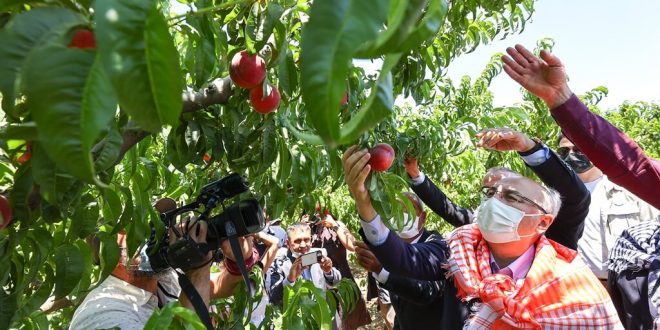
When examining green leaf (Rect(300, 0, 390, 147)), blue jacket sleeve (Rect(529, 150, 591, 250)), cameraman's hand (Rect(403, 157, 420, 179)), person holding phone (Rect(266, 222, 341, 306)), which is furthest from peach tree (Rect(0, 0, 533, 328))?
person holding phone (Rect(266, 222, 341, 306))

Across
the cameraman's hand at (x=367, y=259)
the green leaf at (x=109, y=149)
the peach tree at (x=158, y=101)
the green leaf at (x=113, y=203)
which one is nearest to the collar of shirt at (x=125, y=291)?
the peach tree at (x=158, y=101)

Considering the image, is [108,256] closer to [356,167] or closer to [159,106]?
[356,167]

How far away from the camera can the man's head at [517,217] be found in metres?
2.09

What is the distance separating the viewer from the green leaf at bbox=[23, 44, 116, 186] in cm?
43

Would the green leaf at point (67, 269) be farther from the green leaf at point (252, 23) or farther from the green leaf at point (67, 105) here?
the green leaf at point (67, 105)

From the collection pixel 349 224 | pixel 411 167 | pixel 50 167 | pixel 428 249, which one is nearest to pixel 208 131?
pixel 50 167

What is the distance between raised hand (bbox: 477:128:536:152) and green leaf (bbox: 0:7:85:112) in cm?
200

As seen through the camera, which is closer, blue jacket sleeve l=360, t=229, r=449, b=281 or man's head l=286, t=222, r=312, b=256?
blue jacket sleeve l=360, t=229, r=449, b=281

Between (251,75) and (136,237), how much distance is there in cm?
49

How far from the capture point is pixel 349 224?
7.21 m

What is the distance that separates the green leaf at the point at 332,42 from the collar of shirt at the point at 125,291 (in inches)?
66.3

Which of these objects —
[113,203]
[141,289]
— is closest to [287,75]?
[113,203]

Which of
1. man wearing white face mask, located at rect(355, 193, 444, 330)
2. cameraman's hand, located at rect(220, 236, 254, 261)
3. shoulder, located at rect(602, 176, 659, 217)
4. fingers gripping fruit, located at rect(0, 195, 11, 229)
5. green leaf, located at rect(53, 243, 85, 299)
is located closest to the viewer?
fingers gripping fruit, located at rect(0, 195, 11, 229)

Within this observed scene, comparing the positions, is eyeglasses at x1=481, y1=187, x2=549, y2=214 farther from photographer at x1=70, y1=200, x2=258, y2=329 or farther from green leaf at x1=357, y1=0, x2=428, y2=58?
green leaf at x1=357, y1=0, x2=428, y2=58
